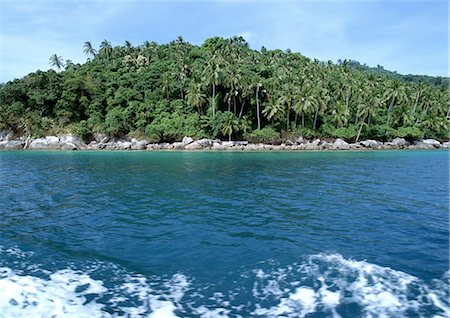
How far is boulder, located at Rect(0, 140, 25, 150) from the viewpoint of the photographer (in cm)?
6438

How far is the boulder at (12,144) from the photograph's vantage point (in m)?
64.4

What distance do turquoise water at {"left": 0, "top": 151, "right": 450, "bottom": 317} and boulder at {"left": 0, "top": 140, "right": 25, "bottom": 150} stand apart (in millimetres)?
57568

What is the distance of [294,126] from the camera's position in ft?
227

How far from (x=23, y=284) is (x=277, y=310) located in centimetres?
584

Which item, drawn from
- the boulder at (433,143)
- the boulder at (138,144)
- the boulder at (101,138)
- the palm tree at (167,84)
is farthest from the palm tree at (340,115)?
the boulder at (101,138)

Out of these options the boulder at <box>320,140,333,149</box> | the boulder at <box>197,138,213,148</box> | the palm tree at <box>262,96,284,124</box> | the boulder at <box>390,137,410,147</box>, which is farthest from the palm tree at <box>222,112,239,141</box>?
the boulder at <box>390,137,410,147</box>

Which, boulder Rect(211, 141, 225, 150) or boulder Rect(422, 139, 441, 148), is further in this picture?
boulder Rect(422, 139, 441, 148)

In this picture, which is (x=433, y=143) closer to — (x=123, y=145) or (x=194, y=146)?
(x=194, y=146)

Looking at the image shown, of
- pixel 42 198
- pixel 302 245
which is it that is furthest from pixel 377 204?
pixel 42 198

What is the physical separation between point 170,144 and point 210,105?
46.2 ft

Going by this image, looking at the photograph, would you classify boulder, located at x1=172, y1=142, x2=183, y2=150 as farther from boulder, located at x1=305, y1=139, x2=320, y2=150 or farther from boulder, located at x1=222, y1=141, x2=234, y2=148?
boulder, located at x1=305, y1=139, x2=320, y2=150

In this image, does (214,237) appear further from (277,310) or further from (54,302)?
(54,302)

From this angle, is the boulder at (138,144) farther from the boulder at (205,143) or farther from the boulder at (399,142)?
the boulder at (399,142)

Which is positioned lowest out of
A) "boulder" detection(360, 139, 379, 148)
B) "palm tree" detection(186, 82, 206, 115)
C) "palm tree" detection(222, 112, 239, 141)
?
"boulder" detection(360, 139, 379, 148)
